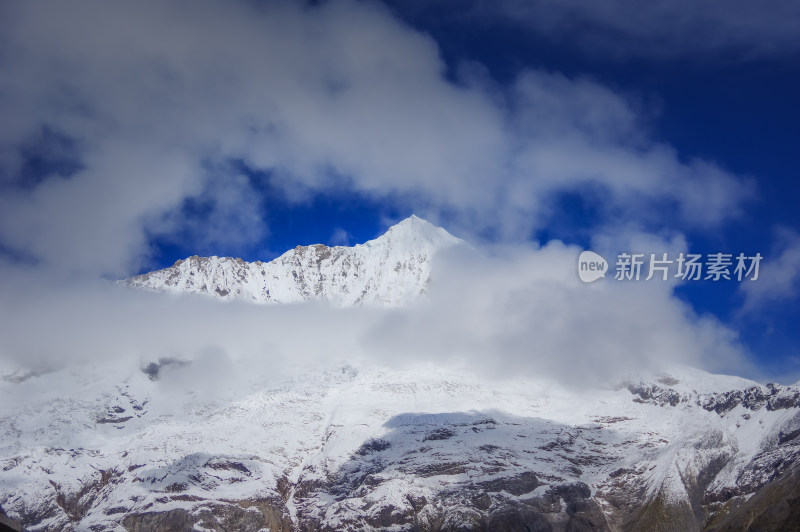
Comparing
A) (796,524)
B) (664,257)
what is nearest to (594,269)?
(664,257)

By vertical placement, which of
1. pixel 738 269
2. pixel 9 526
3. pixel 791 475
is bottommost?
pixel 9 526

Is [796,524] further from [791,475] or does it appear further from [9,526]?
[9,526]

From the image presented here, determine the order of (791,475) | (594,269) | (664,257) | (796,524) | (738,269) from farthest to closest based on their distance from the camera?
(791,475), (796,524), (594,269), (664,257), (738,269)

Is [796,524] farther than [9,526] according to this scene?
Yes

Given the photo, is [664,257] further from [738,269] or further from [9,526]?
[9,526]

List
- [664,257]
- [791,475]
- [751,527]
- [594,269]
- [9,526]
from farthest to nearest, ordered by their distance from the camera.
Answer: [791,475]
[751,527]
[594,269]
[664,257]
[9,526]

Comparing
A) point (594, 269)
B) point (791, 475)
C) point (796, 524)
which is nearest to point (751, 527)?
point (796, 524)

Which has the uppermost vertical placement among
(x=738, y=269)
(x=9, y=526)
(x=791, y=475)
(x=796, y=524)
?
(x=738, y=269)

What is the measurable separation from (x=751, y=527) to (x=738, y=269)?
10492 cm

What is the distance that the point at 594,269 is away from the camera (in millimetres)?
101688

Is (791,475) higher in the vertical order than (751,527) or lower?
higher

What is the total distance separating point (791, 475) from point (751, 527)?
103 feet

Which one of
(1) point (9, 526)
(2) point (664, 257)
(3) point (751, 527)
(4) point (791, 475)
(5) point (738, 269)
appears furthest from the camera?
(4) point (791, 475)

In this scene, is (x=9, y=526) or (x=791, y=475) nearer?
(x=9, y=526)
